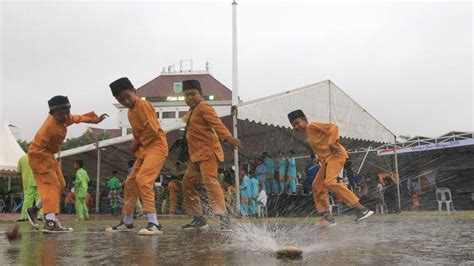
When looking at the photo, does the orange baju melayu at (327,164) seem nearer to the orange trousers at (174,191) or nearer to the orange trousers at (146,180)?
the orange trousers at (146,180)

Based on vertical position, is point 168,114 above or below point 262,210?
above

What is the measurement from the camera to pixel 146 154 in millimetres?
5391

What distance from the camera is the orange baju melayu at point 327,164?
6.26 meters

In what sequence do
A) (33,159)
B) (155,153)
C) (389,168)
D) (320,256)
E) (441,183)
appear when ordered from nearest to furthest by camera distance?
(320,256) → (155,153) → (33,159) → (389,168) → (441,183)

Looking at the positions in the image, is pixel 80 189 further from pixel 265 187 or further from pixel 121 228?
pixel 121 228

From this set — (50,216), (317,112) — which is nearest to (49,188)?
(50,216)

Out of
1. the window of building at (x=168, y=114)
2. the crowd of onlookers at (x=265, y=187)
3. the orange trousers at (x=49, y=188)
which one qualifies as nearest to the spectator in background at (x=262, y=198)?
the crowd of onlookers at (x=265, y=187)

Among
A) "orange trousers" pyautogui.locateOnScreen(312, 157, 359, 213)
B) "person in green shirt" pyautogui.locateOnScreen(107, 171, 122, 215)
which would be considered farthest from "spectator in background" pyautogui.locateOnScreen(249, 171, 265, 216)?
"orange trousers" pyautogui.locateOnScreen(312, 157, 359, 213)

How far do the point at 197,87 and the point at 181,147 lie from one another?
0.89m

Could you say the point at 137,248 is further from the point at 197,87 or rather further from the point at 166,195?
the point at 166,195

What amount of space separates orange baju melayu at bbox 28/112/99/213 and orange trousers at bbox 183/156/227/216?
1.59 metres

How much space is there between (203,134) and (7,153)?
53.8 feet

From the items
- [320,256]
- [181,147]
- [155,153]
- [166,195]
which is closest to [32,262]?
[320,256]

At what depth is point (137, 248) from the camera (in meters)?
3.66
